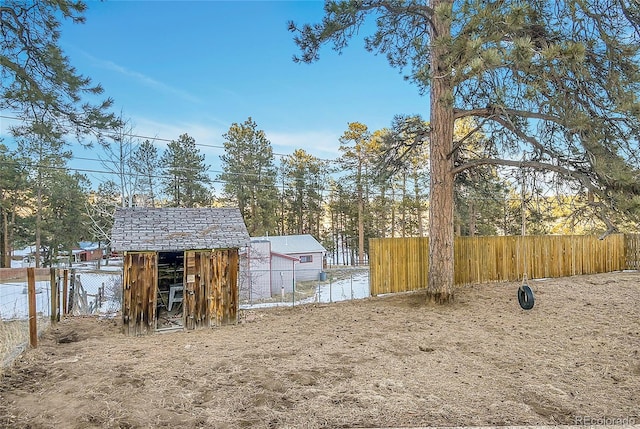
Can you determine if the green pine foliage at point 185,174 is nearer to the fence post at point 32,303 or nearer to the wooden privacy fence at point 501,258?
the wooden privacy fence at point 501,258

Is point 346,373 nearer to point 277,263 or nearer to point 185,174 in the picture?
point 277,263

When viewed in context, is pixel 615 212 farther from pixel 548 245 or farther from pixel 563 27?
pixel 548 245

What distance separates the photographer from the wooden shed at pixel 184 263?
19.4 ft

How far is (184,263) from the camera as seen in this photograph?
20.3 feet

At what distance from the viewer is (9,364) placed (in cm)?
388

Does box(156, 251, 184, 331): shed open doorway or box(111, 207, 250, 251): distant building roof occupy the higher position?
box(111, 207, 250, 251): distant building roof

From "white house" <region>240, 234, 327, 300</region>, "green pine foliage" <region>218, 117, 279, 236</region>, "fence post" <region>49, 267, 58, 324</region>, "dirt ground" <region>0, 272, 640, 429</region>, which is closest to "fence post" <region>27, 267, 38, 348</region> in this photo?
"dirt ground" <region>0, 272, 640, 429</region>

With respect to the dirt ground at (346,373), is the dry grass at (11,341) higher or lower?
higher

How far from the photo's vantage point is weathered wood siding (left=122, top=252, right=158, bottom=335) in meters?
5.85

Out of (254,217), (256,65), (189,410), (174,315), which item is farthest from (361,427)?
(254,217)

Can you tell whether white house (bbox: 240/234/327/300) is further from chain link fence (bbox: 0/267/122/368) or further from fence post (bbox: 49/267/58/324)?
fence post (bbox: 49/267/58/324)

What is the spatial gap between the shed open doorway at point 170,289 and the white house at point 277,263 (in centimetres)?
563

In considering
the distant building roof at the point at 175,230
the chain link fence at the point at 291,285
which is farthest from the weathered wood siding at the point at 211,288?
the chain link fence at the point at 291,285

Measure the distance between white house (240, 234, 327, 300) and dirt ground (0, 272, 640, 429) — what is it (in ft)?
27.7
